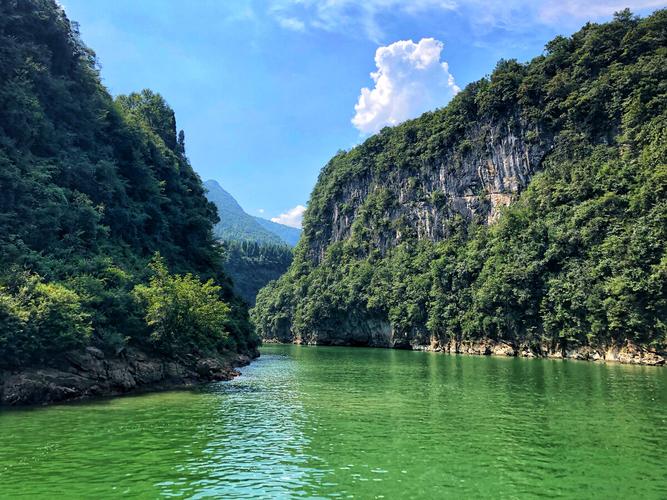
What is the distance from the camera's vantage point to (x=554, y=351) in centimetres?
6281

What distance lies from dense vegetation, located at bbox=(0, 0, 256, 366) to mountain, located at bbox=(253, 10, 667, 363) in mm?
41096

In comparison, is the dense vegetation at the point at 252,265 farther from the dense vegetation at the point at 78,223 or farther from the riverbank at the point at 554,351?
the dense vegetation at the point at 78,223

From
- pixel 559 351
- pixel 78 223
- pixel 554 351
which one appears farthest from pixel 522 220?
pixel 78 223

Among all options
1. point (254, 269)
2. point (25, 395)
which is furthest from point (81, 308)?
point (254, 269)

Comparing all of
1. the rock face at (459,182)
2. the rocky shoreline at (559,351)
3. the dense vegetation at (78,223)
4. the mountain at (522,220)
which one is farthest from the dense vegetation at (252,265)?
the dense vegetation at (78,223)

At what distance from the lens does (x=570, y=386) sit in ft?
103

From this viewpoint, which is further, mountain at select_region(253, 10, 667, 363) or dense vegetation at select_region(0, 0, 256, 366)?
mountain at select_region(253, 10, 667, 363)

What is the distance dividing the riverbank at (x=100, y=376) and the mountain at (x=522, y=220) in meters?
45.7

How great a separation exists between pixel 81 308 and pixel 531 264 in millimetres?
57585

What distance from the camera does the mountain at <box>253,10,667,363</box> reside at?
56.1 m

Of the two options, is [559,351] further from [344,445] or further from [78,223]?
[78,223]

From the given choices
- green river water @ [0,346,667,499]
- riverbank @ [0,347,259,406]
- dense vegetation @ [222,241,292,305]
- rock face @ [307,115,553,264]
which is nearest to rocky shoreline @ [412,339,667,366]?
rock face @ [307,115,553,264]

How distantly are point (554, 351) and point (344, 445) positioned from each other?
55.3 meters

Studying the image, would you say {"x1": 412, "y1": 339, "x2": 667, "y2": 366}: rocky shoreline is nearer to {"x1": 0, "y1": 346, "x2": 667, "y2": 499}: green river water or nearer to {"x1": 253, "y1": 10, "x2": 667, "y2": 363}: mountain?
{"x1": 253, "y1": 10, "x2": 667, "y2": 363}: mountain
